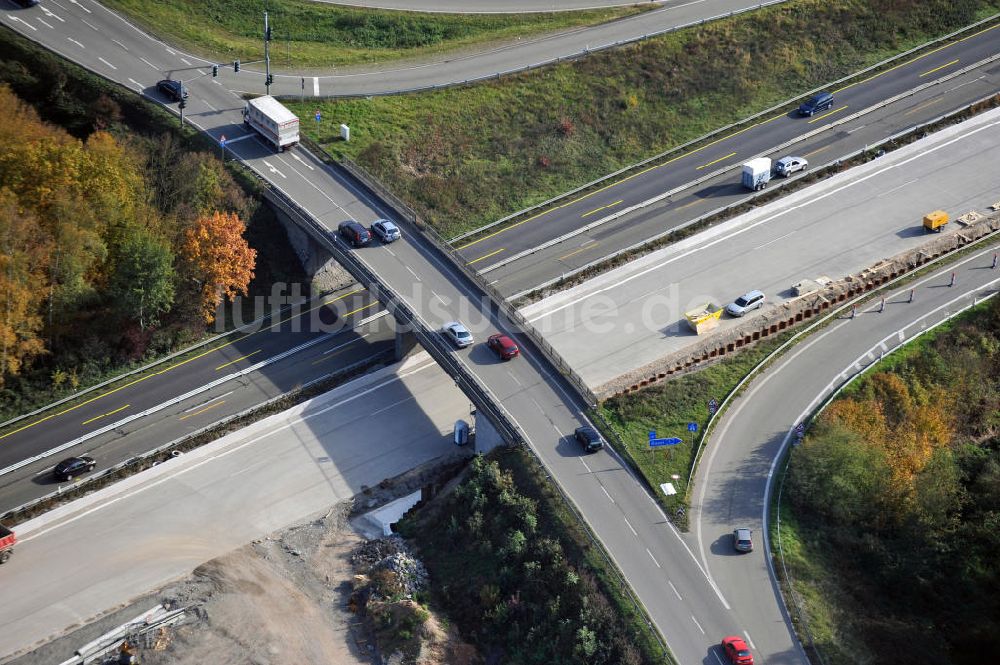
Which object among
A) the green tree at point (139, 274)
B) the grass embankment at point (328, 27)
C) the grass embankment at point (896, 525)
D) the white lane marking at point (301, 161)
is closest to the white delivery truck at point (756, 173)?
the grass embankment at point (896, 525)

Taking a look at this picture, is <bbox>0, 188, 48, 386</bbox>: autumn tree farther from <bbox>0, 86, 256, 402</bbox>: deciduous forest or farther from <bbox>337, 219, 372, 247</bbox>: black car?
<bbox>337, 219, 372, 247</bbox>: black car

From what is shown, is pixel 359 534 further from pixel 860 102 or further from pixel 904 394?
pixel 860 102

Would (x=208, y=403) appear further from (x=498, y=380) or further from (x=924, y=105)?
(x=924, y=105)

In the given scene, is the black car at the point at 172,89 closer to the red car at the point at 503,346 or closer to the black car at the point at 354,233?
the black car at the point at 354,233

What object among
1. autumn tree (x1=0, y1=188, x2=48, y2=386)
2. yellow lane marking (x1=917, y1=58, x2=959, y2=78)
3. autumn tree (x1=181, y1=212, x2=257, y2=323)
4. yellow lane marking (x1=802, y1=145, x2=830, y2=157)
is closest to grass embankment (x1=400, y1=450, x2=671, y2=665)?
autumn tree (x1=181, y1=212, x2=257, y2=323)

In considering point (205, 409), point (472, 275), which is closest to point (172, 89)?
point (205, 409)

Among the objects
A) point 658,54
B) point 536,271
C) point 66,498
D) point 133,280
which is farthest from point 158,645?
point 658,54
